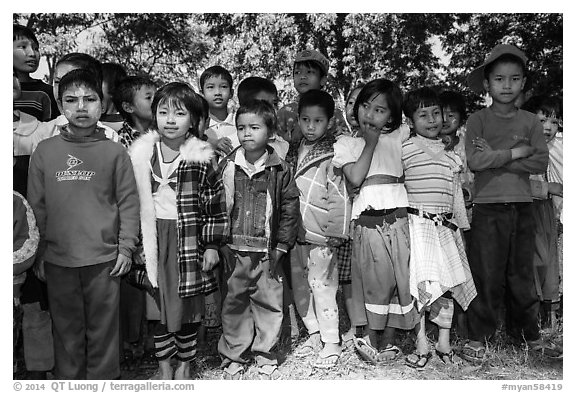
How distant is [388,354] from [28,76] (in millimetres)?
3344

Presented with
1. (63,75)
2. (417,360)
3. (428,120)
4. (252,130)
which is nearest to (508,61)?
(428,120)

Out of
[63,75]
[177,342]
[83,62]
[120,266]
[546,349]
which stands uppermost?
[83,62]

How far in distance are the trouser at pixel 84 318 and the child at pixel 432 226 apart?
2.00 metres

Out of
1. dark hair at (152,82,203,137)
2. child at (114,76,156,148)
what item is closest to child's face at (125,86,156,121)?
child at (114,76,156,148)

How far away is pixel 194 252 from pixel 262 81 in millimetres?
2054

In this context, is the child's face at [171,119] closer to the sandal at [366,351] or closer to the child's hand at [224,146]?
the child's hand at [224,146]

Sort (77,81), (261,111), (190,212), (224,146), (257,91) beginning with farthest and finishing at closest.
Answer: (257,91)
(224,146)
(261,111)
(190,212)
(77,81)

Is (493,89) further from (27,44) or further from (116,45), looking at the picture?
(116,45)

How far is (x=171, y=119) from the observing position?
3.39 m

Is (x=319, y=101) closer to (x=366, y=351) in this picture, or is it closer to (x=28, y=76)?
Result: (x=366, y=351)

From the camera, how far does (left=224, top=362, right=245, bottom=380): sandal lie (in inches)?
143

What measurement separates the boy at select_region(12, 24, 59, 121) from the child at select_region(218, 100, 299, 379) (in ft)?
4.58

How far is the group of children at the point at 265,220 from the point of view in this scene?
3205mm

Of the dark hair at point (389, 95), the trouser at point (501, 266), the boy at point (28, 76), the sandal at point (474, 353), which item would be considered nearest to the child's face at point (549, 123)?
the trouser at point (501, 266)
